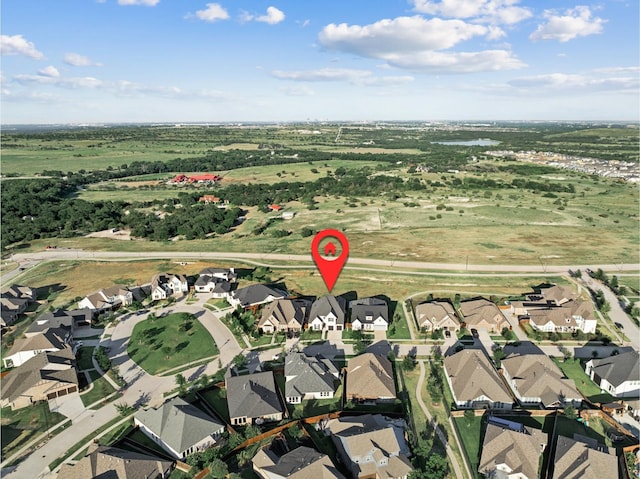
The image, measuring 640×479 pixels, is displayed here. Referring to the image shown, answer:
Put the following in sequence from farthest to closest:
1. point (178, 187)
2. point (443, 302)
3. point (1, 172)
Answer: point (1, 172)
point (178, 187)
point (443, 302)

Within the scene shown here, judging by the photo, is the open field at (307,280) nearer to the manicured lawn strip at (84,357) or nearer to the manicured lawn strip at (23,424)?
the manicured lawn strip at (84,357)

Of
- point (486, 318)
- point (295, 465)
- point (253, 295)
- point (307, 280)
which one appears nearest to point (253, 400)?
point (295, 465)

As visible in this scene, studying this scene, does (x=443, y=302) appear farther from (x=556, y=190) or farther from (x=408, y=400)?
(x=556, y=190)

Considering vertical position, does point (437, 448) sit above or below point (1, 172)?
below

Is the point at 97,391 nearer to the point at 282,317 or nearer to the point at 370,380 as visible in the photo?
the point at 282,317

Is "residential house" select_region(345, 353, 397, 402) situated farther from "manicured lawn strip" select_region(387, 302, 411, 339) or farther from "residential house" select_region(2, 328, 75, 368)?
"residential house" select_region(2, 328, 75, 368)

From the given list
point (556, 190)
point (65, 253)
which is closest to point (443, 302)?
point (65, 253)

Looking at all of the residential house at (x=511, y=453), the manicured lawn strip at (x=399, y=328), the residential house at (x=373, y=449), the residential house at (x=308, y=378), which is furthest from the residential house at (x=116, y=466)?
the manicured lawn strip at (x=399, y=328)
